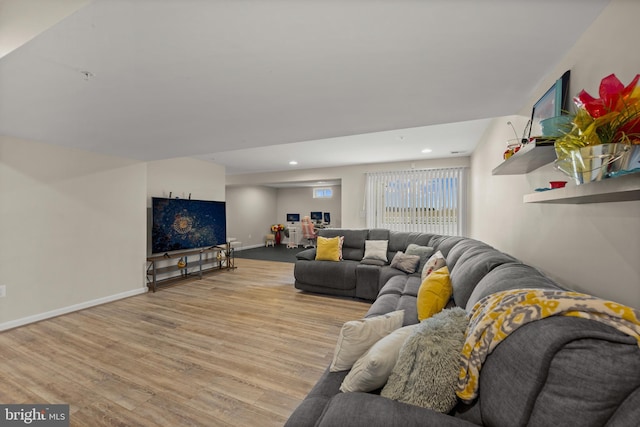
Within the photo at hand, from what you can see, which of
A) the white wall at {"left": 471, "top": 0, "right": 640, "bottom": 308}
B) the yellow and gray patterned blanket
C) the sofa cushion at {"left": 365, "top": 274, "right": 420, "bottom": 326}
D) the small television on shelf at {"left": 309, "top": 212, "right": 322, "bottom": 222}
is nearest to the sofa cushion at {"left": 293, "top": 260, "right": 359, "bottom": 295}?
the sofa cushion at {"left": 365, "top": 274, "right": 420, "bottom": 326}

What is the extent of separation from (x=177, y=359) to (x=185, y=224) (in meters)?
3.06

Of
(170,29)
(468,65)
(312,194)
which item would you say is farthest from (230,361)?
(312,194)

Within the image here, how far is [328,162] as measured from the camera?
5840 mm

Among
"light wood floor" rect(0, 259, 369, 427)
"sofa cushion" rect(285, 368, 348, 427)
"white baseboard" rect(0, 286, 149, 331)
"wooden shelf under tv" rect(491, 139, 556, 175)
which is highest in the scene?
"wooden shelf under tv" rect(491, 139, 556, 175)

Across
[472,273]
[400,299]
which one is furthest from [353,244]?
[472,273]

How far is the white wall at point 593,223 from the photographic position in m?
0.94

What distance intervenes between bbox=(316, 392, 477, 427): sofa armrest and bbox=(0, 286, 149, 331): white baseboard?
393 centimetres

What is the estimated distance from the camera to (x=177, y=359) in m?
2.24

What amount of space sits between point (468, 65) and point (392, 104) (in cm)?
62

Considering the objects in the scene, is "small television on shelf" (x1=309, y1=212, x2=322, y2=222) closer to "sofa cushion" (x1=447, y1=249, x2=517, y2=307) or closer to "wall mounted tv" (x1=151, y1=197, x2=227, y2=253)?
"wall mounted tv" (x1=151, y1=197, x2=227, y2=253)

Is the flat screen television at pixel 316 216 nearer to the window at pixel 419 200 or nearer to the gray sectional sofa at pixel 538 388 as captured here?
the window at pixel 419 200

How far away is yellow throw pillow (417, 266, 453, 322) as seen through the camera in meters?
1.89

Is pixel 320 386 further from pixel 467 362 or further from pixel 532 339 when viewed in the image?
pixel 532 339

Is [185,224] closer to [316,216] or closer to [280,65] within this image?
[280,65]
